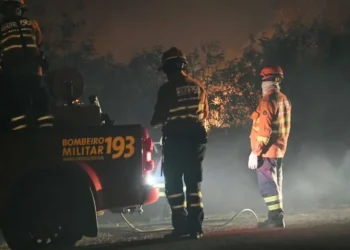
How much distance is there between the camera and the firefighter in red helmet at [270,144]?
8.43 m

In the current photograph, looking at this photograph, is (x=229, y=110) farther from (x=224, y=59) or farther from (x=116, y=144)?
(x=116, y=144)

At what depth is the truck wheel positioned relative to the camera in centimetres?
665

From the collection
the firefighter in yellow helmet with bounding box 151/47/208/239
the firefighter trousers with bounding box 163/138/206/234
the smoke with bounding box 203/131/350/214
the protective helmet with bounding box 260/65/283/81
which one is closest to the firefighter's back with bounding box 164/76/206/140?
the firefighter in yellow helmet with bounding box 151/47/208/239

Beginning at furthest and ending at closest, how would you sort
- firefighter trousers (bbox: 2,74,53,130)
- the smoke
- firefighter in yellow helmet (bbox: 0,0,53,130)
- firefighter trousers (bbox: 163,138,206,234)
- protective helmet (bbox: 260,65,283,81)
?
the smoke < protective helmet (bbox: 260,65,283,81) < firefighter trousers (bbox: 163,138,206,234) < firefighter in yellow helmet (bbox: 0,0,53,130) < firefighter trousers (bbox: 2,74,53,130)

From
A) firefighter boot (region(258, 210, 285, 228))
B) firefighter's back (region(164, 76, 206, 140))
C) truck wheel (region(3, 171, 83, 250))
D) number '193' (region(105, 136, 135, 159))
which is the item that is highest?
firefighter's back (region(164, 76, 206, 140))

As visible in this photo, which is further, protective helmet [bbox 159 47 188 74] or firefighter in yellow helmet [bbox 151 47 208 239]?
protective helmet [bbox 159 47 188 74]

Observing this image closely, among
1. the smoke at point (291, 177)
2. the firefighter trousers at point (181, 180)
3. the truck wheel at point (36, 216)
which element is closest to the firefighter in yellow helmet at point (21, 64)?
the truck wheel at point (36, 216)

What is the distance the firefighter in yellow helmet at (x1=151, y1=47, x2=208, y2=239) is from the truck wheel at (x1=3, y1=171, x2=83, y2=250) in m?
1.35

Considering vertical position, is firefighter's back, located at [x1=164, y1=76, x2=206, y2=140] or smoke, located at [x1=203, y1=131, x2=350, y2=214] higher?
firefighter's back, located at [x1=164, y1=76, x2=206, y2=140]

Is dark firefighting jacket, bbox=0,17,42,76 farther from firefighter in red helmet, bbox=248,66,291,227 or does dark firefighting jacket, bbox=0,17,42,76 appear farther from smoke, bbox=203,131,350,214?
smoke, bbox=203,131,350,214

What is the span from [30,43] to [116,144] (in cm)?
184

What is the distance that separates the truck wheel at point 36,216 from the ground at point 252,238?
0.46m

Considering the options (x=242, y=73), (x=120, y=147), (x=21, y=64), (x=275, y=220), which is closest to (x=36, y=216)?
(x=120, y=147)

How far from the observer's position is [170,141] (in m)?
7.55
